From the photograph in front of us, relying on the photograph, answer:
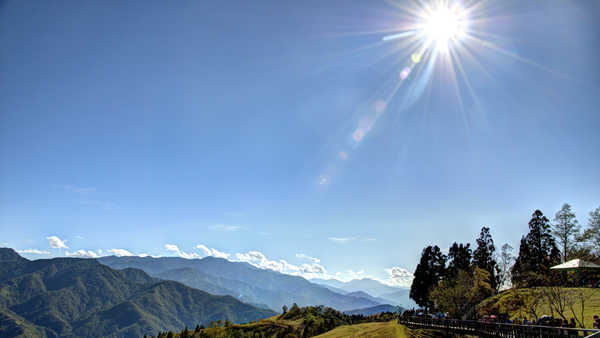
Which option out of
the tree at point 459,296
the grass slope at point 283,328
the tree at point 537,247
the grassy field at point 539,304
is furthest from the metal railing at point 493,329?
the tree at point 537,247

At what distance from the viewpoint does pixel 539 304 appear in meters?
31.5

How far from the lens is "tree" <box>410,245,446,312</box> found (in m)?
59.7

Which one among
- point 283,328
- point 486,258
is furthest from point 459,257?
point 283,328

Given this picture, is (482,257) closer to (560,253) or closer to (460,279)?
(560,253)

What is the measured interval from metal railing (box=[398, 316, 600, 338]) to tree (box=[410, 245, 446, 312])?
28.6 meters

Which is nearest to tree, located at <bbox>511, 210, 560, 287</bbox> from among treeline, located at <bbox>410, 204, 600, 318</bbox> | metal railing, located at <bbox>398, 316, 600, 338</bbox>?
treeline, located at <bbox>410, 204, 600, 318</bbox>

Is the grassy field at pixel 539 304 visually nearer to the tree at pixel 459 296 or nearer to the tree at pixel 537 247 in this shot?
the tree at pixel 459 296

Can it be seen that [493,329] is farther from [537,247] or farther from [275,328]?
[537,247]

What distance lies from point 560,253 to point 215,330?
51.9 m

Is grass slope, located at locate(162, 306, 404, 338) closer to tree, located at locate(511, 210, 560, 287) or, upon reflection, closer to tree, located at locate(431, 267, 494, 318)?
tree, located at locate(431, 267, 494, 318)

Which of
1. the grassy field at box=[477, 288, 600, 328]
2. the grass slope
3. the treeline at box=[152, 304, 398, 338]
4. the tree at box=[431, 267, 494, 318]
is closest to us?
the grassy field at box=[477, 288, 600, 328]

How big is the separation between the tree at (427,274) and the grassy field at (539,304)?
19353 mm

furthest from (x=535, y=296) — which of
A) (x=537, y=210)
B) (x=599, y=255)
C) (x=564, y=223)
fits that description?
(x=537, y=210)

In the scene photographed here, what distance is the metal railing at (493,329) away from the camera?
1825cm
